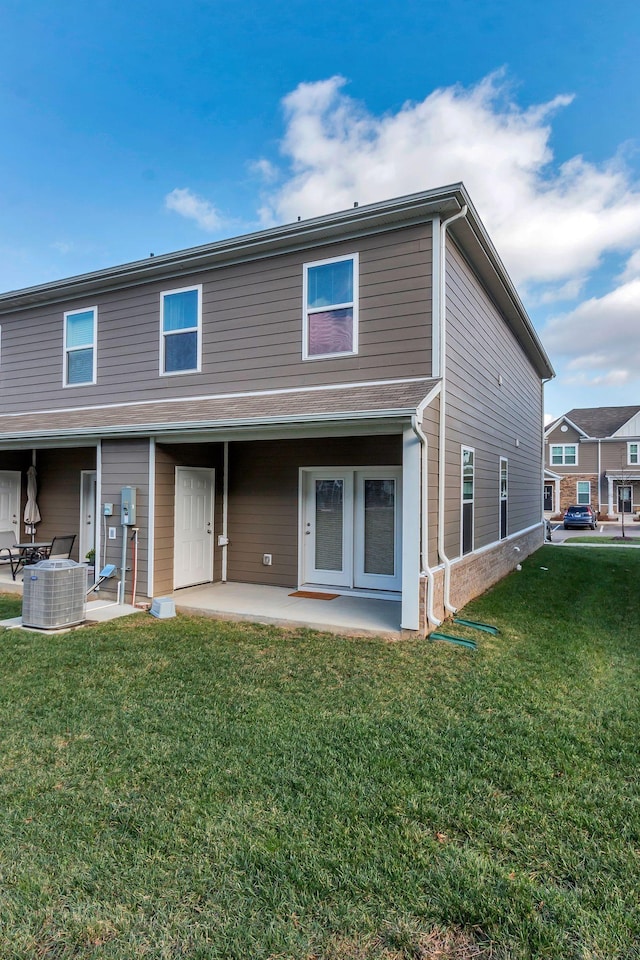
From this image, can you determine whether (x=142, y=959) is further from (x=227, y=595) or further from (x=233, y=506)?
(x=233, y=506)

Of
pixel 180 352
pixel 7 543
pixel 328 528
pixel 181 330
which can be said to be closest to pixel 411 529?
pixel 328 528

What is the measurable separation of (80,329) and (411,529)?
293 inches

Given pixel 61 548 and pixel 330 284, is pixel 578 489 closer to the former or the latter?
pixel 330 284

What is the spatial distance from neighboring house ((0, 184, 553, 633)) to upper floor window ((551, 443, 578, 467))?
24563 mm

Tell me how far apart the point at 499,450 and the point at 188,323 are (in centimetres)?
660

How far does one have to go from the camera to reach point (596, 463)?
3086 centimetres

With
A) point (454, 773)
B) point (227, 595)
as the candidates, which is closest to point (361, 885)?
point (454, 773)

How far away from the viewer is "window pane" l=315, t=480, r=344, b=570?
8234mm

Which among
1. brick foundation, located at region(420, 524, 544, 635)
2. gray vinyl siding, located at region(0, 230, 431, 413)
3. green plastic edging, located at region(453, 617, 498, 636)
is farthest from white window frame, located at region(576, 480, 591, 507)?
gray vinyl siding, located at region(0, 230, 431, 413)

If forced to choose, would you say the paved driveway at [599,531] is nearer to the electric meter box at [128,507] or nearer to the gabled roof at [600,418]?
the gabled roof at [600,418]

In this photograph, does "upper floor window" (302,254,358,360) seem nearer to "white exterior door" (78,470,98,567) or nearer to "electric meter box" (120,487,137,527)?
"electric meter box" (120,487,137,527)

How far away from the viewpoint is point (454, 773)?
3.03m

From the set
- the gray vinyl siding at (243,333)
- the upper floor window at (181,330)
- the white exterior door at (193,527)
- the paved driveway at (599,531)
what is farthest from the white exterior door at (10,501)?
the paved driveway at (599,531)

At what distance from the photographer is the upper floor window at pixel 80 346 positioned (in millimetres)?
9320
